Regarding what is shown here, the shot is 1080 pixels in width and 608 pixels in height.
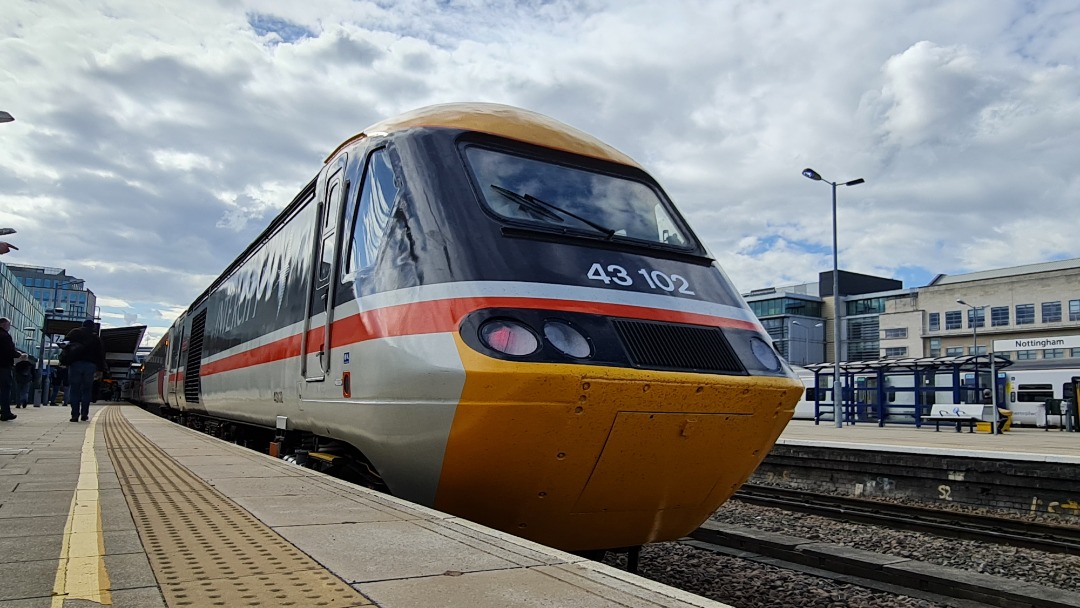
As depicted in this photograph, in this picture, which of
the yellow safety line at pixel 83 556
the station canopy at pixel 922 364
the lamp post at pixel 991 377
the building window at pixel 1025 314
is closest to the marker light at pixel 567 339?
the yellow safety line at pixel 83 556

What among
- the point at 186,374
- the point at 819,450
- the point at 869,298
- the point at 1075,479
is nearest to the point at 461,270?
the point at 1075,479

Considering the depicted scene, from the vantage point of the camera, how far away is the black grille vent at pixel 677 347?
444 cm

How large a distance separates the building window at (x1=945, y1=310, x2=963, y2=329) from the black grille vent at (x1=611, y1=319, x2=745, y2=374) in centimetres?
7266

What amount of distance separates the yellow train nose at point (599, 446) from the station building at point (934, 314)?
56.2m

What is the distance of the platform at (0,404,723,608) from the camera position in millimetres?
2555

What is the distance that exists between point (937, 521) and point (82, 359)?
1272 centimetres

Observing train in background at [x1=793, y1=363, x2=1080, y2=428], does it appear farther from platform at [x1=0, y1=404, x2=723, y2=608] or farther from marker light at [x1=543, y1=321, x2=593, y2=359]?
platform at [x1=0, y1=404, x2=723, y2=608]

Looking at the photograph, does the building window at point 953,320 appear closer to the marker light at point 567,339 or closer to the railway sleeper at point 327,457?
the railway sleeper at point 327,457

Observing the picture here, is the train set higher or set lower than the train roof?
lower

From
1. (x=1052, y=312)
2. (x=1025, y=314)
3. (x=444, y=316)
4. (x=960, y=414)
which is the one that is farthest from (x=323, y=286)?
(x=1025, y=314)

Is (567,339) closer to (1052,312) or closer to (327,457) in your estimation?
(327,457)

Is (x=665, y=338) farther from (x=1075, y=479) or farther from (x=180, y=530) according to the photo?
(x=1075, y=479)

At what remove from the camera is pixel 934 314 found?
70125mm

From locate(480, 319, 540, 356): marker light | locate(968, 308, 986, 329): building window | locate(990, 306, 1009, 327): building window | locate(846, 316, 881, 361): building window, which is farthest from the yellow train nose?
locate(846, 316, 881, 361): building window
